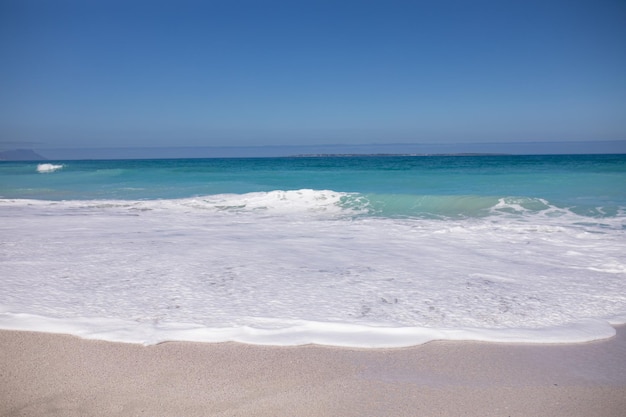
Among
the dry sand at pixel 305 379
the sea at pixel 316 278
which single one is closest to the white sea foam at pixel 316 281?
the sea at pixel 316 278

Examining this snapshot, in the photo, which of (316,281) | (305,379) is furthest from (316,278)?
(305,379)

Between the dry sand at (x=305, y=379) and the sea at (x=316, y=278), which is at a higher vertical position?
the sea at (x=316, y=278)

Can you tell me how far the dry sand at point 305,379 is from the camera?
2.45 meters

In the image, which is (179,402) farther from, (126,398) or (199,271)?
(199,271)

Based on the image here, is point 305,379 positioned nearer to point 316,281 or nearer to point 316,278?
point 316,281

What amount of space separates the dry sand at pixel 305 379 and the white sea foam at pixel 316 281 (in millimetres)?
191

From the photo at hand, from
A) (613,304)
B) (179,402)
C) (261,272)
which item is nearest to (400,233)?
(261,272)

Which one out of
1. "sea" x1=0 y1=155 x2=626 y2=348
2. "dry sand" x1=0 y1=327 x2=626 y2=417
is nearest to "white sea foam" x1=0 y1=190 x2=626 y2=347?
"sea" x1=0 y1=155 x2=626 y2=348

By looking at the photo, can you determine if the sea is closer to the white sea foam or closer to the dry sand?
the white sea foam

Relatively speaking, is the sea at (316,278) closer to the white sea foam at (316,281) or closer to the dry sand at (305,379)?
the white sea foam at (316,281)

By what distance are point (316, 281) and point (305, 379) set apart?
2091 millimetres

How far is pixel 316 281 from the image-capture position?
15.8 ft

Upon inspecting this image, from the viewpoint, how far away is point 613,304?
4.11 meters

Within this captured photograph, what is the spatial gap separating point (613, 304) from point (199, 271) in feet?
13.1
